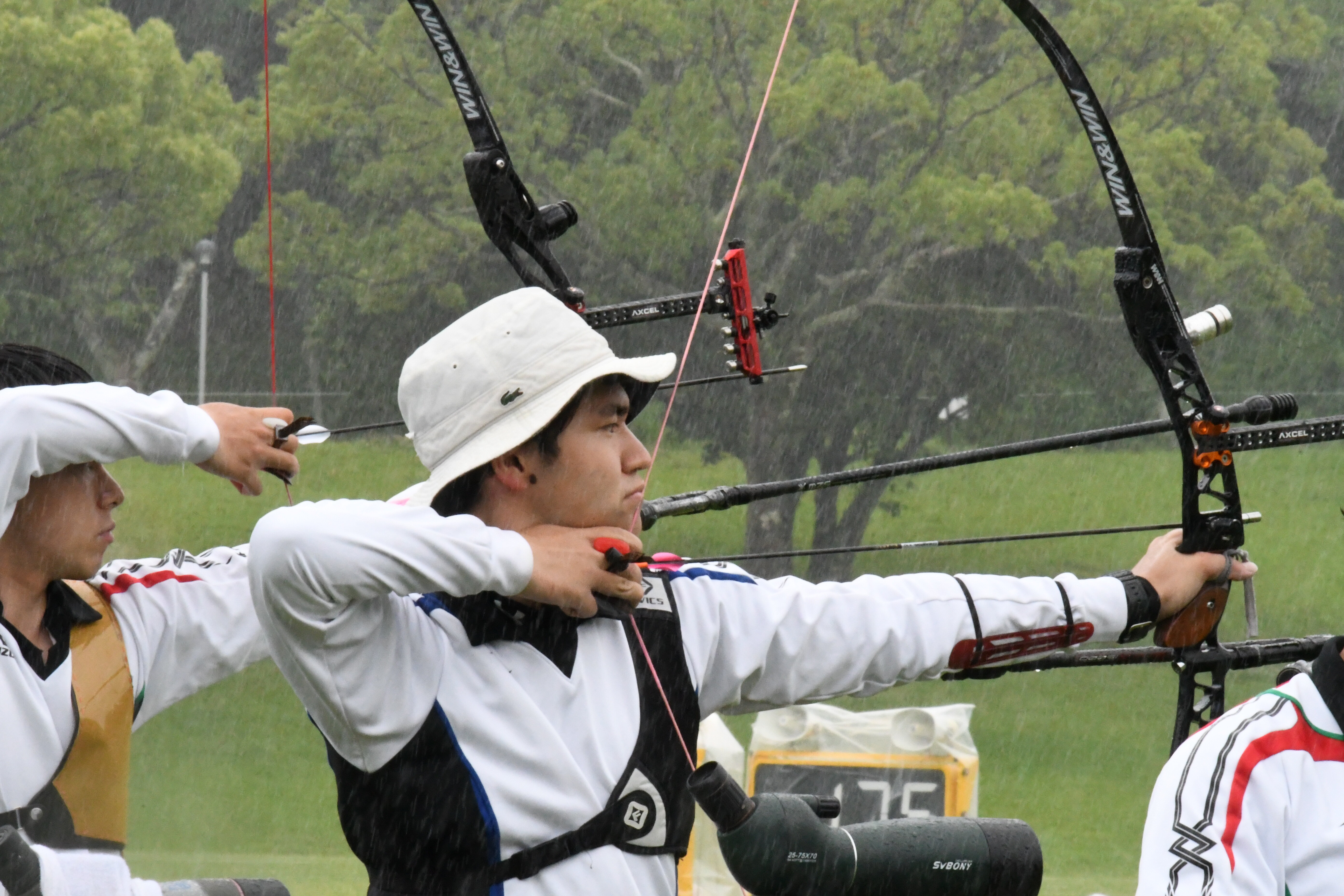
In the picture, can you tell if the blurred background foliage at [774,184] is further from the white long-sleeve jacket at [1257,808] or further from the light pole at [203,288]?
the white long-sleeve jacket at [1257,808]

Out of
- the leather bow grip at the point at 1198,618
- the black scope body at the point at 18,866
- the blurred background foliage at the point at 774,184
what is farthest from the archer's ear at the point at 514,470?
the blurred background foliage at the point at 774,184

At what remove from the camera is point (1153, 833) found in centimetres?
187

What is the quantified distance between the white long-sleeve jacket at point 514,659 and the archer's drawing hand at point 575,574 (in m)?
0.03

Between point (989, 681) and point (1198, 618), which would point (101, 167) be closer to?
point (989, 681)

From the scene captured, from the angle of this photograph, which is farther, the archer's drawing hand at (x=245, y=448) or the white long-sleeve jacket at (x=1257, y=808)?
the archer's drawing hand at (x=245, y=448)

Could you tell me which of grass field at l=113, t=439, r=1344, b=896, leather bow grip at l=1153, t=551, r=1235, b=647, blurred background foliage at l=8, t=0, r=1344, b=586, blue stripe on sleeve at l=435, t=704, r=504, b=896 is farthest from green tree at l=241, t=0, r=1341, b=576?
blue stripe on sleeve at l=435, t=704, r=504, b=896

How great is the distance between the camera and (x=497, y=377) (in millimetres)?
1819

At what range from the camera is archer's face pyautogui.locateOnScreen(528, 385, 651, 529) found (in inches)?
72.4

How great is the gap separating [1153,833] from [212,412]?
1.36m

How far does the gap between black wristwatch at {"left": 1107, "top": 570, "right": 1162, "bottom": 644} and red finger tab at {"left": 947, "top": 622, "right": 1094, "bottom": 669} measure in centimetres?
8

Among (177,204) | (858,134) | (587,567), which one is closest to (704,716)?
(587,567)

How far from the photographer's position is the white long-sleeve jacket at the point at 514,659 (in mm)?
1667

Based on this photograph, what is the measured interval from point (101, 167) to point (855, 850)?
13.6m

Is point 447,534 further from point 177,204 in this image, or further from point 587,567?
point 177,204
